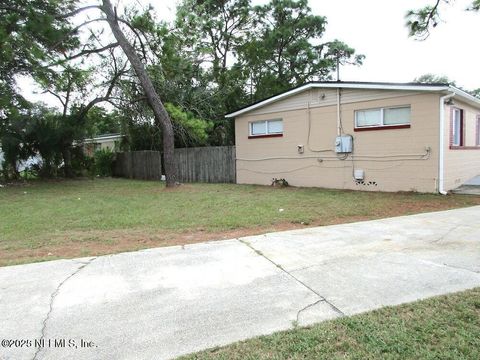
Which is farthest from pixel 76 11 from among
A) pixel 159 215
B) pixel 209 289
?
pixel 209 289

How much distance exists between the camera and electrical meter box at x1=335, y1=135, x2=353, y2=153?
1160 cm

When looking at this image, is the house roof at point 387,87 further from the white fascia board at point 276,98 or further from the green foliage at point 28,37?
the green foliage at point 28,37

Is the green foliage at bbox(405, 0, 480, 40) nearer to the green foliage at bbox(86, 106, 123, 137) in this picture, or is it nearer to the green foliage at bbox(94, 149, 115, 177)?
the green foliage at bbox(86, 106, 123, 137)

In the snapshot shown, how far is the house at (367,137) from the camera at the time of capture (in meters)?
10.1

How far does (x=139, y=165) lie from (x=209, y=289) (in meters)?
16.3

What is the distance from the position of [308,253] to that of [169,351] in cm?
261

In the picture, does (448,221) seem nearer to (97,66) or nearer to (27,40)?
(27,40)

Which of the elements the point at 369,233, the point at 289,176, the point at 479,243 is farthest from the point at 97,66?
the point at 479,243

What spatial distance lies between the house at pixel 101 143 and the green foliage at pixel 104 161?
0.51 m

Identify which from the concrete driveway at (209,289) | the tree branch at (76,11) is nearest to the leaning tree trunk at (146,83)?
the tree branch at (76,11)

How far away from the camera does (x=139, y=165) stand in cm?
1892

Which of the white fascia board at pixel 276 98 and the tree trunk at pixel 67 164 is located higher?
→ the white fascia board at pixel 276 98

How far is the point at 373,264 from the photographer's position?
416 cm

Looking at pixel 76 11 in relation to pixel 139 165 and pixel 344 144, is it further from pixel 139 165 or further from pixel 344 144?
pixel 344 144
